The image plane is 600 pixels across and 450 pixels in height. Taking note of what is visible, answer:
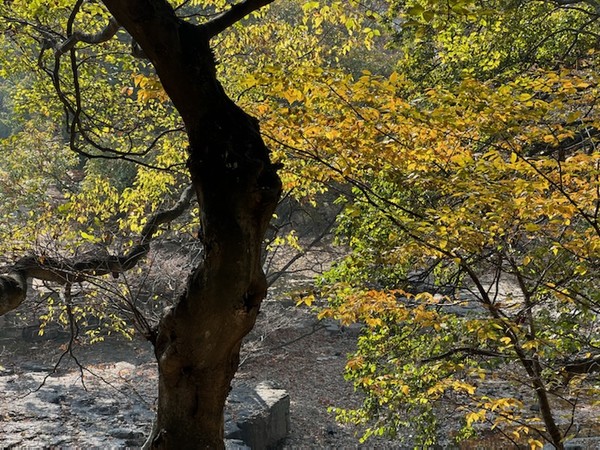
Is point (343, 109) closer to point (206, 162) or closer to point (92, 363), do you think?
point (206, 162)

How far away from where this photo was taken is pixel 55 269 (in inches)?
210

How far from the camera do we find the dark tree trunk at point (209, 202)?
9.53 feet

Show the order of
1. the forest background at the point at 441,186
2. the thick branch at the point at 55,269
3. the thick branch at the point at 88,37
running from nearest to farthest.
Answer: the forest background at the point at 441,186
the thick branch at the point at 88,37
the thick branch at the point at 55,269

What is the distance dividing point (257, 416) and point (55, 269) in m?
6.30

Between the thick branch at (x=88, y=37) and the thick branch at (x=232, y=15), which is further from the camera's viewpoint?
the thick branch at (x=88, y=37)

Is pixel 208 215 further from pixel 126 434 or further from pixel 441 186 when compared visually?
pixel 126 434

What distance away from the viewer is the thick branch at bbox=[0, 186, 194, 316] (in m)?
4.99

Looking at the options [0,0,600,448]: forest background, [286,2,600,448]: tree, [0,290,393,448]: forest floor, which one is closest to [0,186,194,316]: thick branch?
[0,0,600,448]: forest background

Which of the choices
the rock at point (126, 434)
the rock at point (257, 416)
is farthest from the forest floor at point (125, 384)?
the rock at point (257, 416)

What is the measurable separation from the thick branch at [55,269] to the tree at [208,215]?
→ 1276 millimetres

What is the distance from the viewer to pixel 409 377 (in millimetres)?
6137

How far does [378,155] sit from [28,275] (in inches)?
134

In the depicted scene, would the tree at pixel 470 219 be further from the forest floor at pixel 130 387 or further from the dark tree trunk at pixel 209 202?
the forest floor at pixel 130 387

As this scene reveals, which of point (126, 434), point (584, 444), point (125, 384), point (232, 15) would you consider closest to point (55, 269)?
point (232, 15)
